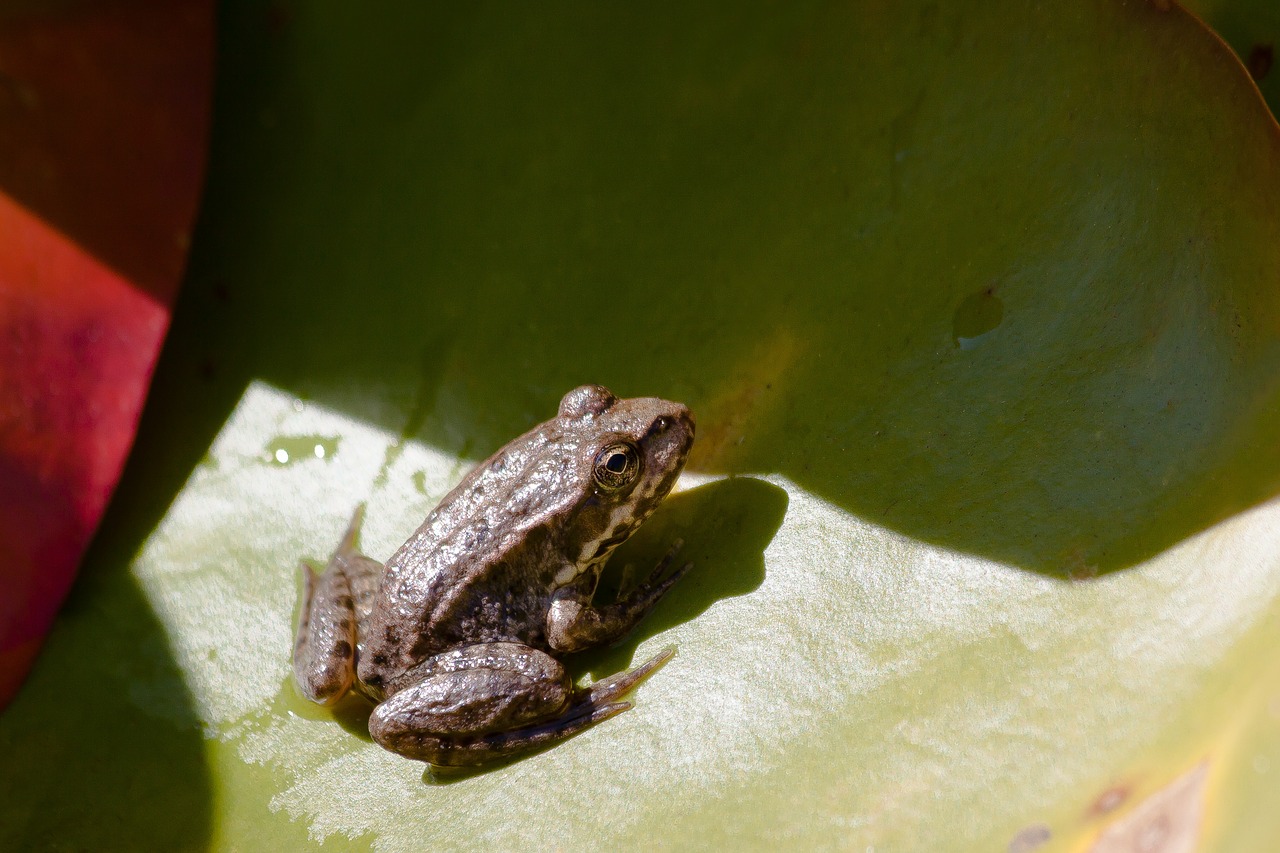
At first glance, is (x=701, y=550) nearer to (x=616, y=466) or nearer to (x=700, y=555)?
(x=700, y=555)

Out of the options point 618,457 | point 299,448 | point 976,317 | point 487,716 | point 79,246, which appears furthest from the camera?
point 299,448

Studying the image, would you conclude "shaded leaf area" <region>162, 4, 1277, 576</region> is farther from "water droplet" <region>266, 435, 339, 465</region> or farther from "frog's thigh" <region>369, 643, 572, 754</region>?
"frog's thigh" <region>369, 643, 572, 754</region>

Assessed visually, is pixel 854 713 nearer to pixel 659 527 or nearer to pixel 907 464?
pixel 907 464

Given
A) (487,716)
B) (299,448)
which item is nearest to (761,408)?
(487,716)

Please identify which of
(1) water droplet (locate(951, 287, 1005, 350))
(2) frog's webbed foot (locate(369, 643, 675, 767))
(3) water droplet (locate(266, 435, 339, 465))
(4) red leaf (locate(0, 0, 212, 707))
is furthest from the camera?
(3) water droplet (locate(266, 435, 339, 465))

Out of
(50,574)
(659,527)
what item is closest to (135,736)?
(50,574)

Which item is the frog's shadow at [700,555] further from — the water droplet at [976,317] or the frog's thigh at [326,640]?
the water droplet at [976,317]

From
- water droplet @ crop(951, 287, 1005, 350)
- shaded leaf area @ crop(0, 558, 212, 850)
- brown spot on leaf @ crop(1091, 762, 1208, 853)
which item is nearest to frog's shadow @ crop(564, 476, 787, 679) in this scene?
water droplet @ crop(951, 287, 1005, 350)

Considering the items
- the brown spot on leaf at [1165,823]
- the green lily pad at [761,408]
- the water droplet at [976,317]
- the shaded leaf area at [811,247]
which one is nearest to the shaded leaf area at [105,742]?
the green lily pad at [761,408]
